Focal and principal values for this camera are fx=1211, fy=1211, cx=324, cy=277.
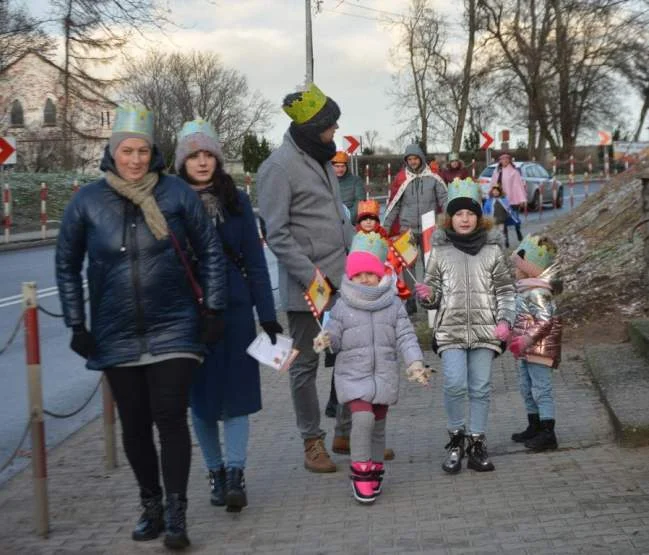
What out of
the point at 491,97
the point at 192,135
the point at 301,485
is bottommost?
the point at 301,485

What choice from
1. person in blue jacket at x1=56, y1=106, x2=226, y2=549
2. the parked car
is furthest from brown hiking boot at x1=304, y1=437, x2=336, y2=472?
the parked car

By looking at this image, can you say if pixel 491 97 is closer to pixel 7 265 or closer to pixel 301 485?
pixel 7 265

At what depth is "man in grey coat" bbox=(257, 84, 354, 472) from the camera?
6387mm

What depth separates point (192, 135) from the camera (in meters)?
5.78

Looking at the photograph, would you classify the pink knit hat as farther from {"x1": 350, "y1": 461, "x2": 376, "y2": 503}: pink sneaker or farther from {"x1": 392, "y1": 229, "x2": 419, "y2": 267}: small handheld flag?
{"x1": 392, "y1": 229, "x2": 419, "y2": 267}: small handheld flag

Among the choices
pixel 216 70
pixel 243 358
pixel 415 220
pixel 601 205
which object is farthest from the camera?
pixel 216 70

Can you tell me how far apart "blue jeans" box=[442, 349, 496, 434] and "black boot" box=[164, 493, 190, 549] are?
1.81m

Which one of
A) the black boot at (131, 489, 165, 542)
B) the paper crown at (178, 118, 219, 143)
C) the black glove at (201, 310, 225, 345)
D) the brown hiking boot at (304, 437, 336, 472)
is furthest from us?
the brown hiking boot at (304, 437, 336, 472)

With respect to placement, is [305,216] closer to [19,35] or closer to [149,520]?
[149,520]

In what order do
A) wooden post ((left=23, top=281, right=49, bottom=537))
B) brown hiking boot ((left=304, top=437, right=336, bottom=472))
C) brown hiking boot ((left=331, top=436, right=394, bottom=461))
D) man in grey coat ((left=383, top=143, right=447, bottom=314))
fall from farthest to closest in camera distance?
1. man in grey coat ((left=383, top=143, right=447, bottom=314))
2. brown hiking boot ((left=331, top=436, right=394, bottom=461))
3. brown hiking boot ((left=304, top=437, right=336, bottom=472))
4. wooden post ((left=23, top=281, right=49, bottom=537))

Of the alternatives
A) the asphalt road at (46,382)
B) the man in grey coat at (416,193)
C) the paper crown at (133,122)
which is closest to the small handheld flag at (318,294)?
the paper crown at (133,122)

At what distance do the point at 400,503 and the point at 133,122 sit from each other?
7.25 feet

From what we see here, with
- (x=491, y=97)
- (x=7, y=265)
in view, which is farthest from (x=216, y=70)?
(x=7, y=265)

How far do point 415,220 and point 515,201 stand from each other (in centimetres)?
1006
